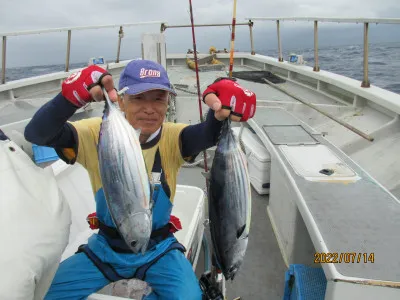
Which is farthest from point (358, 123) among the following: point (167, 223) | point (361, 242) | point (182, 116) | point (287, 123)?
point (167, 223)

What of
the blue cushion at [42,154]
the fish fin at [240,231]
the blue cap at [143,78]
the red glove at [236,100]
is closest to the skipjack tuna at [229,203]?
the fish fin at [240,231]

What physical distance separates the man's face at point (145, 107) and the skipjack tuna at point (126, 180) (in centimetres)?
49


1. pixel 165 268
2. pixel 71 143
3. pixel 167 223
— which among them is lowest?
pixel 165 268

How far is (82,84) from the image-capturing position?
1550mm

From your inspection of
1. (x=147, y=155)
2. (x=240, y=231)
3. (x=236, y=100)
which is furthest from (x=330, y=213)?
(x=147, y=155)

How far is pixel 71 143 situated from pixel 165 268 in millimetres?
1012

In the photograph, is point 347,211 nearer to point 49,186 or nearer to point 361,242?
point 361,242

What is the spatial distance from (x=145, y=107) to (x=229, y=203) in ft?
2.59

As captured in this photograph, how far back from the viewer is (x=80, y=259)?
6.75 ft

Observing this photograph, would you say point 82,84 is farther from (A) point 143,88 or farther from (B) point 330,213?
(B) point 330,213

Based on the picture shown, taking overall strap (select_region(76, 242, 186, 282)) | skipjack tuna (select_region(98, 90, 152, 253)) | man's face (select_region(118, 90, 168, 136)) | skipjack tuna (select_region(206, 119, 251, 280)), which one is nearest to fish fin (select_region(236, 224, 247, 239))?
skipjack tuna (select_region(206, 119, 251, 280))

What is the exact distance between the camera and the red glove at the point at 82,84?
1.54 m

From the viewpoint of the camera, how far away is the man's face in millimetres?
1875

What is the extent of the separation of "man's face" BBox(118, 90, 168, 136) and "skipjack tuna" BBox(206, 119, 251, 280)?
0.49m
